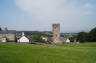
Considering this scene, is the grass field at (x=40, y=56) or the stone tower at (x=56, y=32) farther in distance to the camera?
the stone tower at (x=56, y=32)

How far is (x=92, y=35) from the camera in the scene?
74.1 metres

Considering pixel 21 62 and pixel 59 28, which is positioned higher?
pixel 59 28

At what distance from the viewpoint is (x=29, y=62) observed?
13.8 metres

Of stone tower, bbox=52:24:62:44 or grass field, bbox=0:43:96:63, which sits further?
stone tower, bbox=52:24:62:44

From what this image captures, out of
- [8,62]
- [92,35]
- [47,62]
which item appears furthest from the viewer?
[92,35]

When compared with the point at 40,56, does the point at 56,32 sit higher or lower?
higher

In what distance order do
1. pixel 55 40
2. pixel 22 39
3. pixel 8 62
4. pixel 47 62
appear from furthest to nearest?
pixel 22 39
pixel 55 40
pixel 47 62
pixel 8 62

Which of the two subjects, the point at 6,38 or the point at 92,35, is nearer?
the point at 6,38

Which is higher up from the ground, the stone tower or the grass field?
the stone tower

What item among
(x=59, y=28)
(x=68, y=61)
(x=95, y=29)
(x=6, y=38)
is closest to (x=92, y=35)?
(x=95, y=29)

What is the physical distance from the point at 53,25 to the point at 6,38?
17205mm

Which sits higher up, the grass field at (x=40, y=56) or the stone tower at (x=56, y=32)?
the stone tower at (x=56, y=32)

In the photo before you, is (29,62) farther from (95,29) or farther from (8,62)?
(95,29)

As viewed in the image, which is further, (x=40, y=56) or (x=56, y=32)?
(x=56, y=32)
